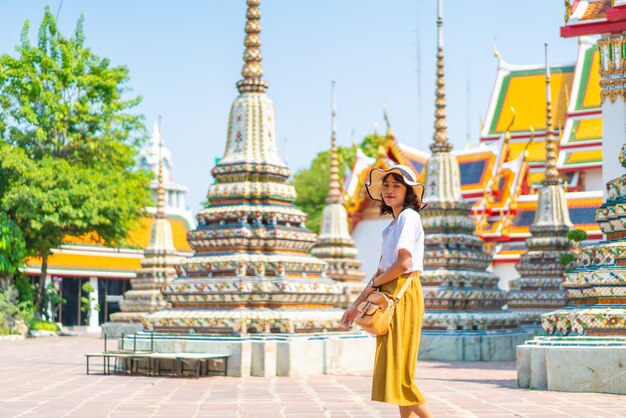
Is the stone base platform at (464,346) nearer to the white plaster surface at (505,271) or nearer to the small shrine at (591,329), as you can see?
the small shrine at (591,329)

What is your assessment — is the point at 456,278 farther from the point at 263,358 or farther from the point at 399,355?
the point at 399,355

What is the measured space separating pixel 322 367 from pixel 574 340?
410 centimetres

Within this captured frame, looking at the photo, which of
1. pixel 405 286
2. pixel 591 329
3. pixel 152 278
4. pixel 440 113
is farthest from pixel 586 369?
pixel 152 278

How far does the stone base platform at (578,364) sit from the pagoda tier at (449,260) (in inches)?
313

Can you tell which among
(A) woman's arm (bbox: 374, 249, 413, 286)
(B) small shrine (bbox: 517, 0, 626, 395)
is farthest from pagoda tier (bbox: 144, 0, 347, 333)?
(A) woman's arm (bbox: 374, 249, 413, 286)

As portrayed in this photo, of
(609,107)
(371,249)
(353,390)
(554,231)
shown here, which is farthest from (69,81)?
(353,390)

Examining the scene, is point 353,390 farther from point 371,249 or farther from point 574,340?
point 371,249

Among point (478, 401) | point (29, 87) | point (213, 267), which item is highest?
point (29, 87)

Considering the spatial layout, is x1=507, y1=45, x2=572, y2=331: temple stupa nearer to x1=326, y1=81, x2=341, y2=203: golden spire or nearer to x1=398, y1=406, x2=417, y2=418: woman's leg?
x1=326, y1=81, x2=341, y2=203: golden spire

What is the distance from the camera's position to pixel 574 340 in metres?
10.7

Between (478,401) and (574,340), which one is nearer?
(478,401)

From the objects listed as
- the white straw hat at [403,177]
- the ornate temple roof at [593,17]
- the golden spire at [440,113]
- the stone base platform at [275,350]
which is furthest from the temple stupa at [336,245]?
the white straw hat at [403,177]

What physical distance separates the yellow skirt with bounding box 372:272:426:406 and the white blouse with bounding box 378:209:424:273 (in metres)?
0.13

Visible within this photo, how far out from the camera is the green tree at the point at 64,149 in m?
29.2
